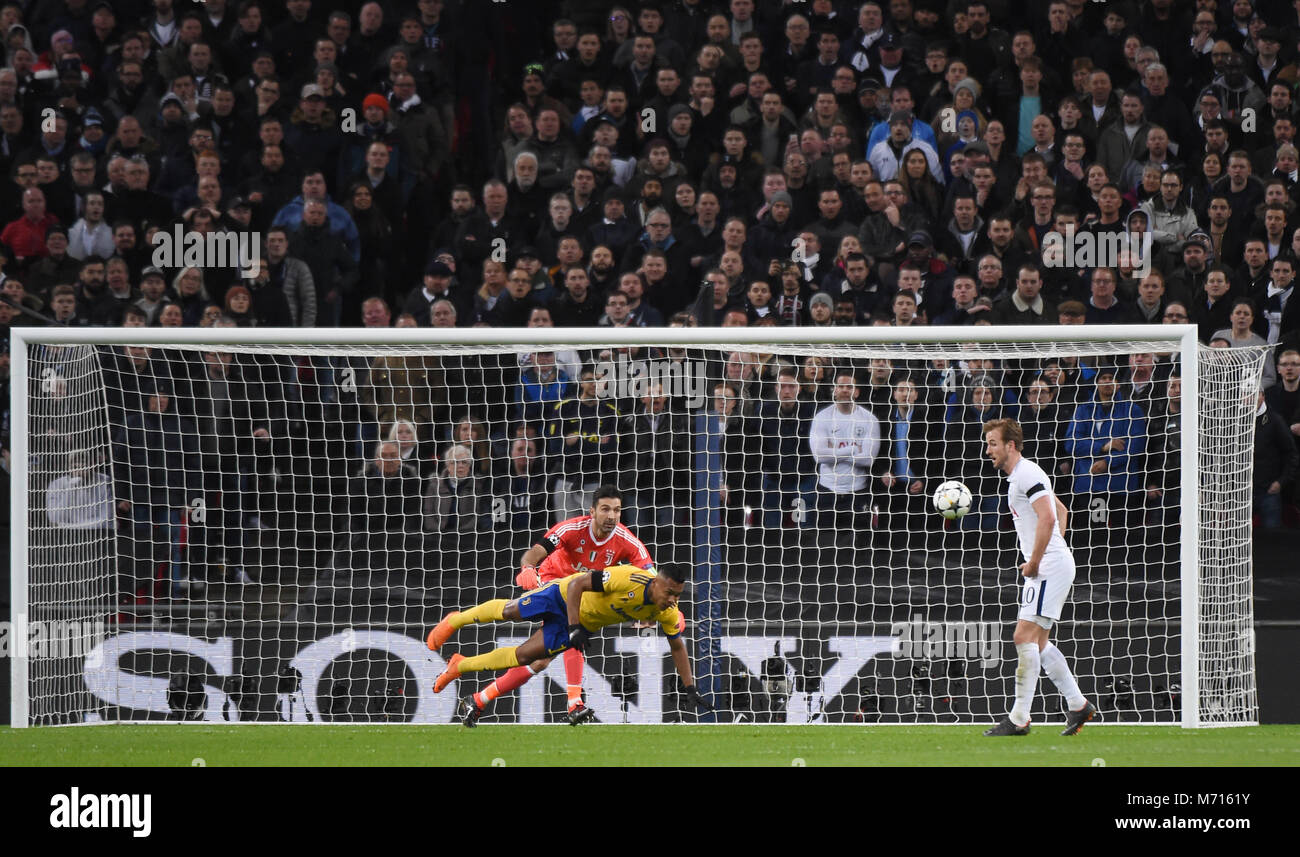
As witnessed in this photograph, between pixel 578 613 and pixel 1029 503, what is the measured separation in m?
2.28

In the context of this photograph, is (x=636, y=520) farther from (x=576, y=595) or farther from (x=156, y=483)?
(x=156, y=483)

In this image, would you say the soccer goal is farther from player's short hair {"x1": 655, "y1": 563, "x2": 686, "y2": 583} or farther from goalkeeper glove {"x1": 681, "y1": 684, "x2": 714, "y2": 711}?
player's short hair {"x1": 655, "y1": 563, "x2": 686, "y2": 583}

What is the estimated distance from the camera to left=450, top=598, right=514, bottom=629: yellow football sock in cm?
813

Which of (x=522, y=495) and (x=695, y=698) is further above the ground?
(x=522, y=495)

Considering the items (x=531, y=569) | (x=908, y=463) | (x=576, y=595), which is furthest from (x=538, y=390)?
(x=908, y=463)

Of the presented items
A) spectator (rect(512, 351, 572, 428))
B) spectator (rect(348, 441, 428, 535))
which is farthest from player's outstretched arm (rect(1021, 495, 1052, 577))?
spectator (rect(348, 441, 428, 535))

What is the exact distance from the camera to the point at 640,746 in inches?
280

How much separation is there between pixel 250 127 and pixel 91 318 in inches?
84.7

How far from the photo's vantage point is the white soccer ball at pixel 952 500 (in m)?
7.52

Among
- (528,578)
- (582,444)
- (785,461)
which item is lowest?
(528,578)

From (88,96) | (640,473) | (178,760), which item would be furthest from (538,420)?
(88,96)

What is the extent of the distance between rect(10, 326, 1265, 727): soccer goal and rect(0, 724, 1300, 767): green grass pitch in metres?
0.65

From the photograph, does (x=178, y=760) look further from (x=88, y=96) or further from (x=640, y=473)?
(x=88, y=96)

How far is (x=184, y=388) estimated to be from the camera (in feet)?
33.0
